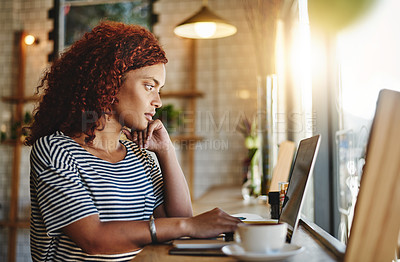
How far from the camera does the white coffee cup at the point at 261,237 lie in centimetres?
83

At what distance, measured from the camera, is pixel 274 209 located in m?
1.70

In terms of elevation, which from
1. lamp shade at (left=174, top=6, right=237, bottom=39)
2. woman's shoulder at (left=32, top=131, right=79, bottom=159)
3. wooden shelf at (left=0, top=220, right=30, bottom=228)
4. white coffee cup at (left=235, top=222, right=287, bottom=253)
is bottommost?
wooden shelf at (left=0, top=220, right=30, bottom=228)

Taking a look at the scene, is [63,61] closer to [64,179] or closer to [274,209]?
[64,179]

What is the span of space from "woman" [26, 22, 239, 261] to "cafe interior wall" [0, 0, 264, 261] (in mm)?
3088

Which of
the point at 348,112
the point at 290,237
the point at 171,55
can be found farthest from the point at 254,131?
the point at 290,237

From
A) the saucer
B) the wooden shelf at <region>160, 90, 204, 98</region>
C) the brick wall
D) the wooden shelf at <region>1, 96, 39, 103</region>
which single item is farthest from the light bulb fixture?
the saucer

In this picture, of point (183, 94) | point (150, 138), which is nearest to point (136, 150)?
point (150, 138)

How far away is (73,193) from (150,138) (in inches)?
19.4

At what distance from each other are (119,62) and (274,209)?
0.84 m

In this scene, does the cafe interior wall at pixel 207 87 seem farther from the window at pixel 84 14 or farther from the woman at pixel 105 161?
the woman at pixel 105 161

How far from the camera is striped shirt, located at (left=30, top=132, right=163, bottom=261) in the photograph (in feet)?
3.82

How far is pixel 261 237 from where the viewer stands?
0.84 m

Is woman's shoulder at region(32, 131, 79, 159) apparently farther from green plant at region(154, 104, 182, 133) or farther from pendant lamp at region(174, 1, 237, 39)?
green plant at region(154, 104, 182, 133)

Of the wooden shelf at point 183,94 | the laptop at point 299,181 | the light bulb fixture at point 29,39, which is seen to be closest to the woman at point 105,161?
the laptop at point 299,181
